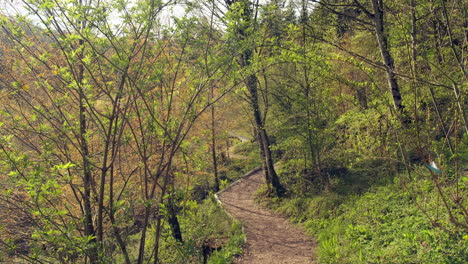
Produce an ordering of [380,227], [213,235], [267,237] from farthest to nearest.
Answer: [213,235] → [267,237] → [380,227]

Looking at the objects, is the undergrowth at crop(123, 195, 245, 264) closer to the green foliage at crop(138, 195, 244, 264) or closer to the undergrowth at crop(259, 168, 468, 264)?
the green foliage at crop(138, 195, 244, 264)

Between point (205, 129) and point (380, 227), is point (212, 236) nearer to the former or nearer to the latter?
point (205, 129)

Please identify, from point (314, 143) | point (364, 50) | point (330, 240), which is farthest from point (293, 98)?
point (330, 240)

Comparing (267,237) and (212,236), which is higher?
(212,236)

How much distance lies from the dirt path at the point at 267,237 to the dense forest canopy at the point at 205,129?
0.48 meters

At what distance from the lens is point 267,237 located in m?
9.54

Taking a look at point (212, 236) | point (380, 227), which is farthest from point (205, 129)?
point (380, 227)

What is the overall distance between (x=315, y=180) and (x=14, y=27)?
1090 centimetres

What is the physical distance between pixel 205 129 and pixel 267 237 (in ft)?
13.3

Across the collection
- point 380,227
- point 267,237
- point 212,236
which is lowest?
point 267,237

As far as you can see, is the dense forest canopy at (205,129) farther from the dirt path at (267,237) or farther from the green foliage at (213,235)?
the dirt path at (267,237)

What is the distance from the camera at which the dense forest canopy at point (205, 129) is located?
322 centimetres

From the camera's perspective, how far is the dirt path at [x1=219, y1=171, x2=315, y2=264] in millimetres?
7923

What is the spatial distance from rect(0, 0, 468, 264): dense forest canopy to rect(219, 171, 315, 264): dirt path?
482 millimetres
